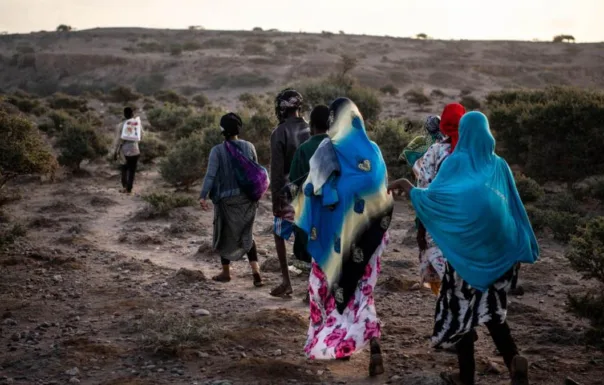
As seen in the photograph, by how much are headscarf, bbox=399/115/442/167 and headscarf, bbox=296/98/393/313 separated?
991 millimetres

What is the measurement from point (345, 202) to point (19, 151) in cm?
536

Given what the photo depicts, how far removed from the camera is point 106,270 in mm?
7902

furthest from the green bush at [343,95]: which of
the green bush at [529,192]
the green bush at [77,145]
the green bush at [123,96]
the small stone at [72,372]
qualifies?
the small stone at [72,372]

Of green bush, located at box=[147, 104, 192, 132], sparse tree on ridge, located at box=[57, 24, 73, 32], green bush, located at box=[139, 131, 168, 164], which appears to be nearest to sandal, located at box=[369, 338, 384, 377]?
green bush, located at box=[139, 131, 168, 164]

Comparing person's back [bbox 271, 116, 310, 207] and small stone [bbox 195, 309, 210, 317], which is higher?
person's back [bbox 271, 116, 310, 207]

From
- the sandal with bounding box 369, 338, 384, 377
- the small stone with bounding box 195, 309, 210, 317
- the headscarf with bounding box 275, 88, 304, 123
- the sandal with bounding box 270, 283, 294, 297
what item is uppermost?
the headscarf with bounding box 275, 88, 304, 123

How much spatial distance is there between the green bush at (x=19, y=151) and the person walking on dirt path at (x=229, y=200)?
2.95m

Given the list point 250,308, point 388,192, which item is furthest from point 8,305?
point 388,192

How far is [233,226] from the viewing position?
7211 millimetres

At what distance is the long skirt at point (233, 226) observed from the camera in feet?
23.7

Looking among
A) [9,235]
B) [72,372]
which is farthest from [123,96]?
[72,372]

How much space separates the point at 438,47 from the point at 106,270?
5771 centimetres

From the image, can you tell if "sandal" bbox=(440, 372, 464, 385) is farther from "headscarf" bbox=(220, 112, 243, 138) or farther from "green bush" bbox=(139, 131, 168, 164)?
"green bush" bbox=(139, 131, 168, 164)

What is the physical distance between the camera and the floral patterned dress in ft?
16.2
